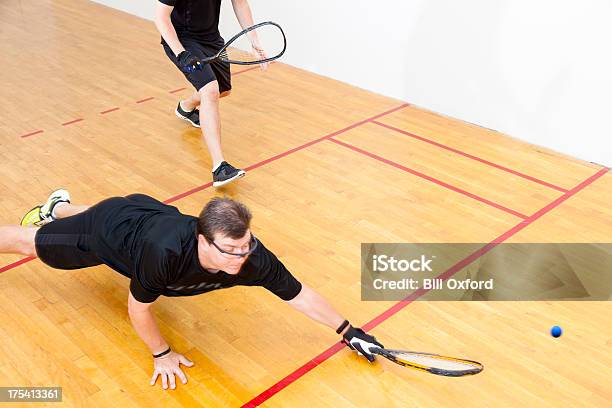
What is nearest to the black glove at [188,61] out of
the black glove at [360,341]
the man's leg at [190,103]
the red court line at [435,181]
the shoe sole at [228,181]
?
the shoe sole at [228,181]

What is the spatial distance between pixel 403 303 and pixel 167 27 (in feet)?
4.99

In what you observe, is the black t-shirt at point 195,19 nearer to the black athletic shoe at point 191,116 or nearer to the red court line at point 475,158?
the black athletic shoe at point 191,116

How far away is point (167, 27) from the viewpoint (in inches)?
113

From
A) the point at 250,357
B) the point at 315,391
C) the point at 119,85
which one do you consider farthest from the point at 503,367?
the point at 119,85

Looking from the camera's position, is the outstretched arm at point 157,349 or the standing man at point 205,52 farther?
the standing man at point 205,52

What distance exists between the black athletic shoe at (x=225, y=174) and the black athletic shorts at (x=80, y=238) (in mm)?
862

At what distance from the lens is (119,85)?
4270 mm

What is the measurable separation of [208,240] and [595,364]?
125 cm

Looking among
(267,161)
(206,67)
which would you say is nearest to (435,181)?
(267,161)

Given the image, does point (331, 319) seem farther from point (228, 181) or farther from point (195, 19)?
point (195, 19)

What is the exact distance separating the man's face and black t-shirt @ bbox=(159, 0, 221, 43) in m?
1.63

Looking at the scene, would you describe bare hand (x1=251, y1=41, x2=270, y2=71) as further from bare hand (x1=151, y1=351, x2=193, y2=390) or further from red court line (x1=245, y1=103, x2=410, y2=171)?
bare hand (x1=151, y1=351, x2=193, y2=390)

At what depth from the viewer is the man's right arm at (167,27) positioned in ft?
9.29

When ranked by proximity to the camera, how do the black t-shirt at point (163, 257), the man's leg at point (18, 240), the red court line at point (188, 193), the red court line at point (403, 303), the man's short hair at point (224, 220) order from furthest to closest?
1. the red court line at point (188, 193)
2. the man's leg at point (18, 240)
3. the red court line at point (403, 303)
4. the black t-shirt at point (163, 257)
5. the man's short hair at point (224, 220)
